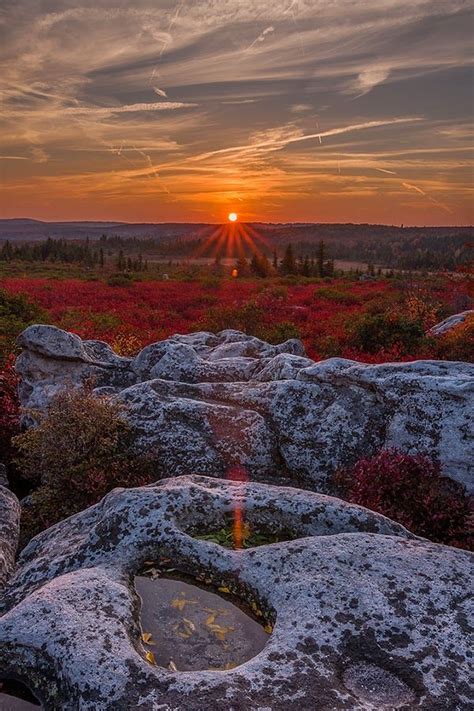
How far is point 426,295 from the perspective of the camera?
33656mm

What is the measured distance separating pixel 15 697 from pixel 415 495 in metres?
5.57

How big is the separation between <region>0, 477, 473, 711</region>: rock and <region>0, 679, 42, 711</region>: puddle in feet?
0.26

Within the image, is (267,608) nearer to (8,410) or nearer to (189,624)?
(189,624)

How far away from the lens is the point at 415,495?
26.3ft

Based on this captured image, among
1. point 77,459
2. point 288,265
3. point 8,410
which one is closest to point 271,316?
point 8,410

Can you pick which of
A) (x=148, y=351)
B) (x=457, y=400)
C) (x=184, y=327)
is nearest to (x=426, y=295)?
(x=184, y=327)

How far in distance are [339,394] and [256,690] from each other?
20.9ft

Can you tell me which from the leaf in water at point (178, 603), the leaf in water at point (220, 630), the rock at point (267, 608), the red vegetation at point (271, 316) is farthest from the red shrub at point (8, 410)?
Answer: the leaf in water at point (220, 630)

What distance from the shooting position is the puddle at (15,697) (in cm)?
450

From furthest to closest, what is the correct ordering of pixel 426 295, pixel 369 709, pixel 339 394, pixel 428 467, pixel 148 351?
pixel 426 295 < pixel 148 351 < pixel 339 394 < pixel 428 467 < pixel 369 709

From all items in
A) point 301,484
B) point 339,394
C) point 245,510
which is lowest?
point 301,484

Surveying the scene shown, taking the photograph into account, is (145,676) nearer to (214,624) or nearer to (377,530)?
(214,624)

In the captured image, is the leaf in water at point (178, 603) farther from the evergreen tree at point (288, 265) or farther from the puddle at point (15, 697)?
the evergreen tree at point (288, 265)

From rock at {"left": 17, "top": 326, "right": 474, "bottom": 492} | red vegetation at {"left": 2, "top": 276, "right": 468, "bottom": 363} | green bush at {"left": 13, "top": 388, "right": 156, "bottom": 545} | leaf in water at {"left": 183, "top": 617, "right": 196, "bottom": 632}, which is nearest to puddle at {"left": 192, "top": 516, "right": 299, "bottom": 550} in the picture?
leaf in water at {"left": 183, "top": 617, "right": 196, "bottom": 632}
